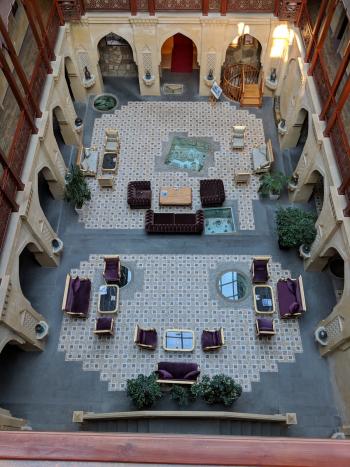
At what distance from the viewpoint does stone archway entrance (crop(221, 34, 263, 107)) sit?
1697cm

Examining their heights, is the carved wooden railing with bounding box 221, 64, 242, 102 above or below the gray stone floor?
above

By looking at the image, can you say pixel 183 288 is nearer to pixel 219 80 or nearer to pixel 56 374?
pixel 56 374

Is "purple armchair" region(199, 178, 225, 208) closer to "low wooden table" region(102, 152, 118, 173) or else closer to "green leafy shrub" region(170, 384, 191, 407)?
"low wooden table" region(102, 152, 118, 173)

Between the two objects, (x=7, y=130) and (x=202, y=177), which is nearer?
(x=7, y=130)

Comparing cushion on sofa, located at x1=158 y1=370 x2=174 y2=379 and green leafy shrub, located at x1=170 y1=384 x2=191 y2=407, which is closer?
green leafy shrub, located at x1=170 y1=384 x2=191 y2=407

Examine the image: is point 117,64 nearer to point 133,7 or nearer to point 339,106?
point 133,7

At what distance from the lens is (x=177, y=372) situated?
11.6 metres

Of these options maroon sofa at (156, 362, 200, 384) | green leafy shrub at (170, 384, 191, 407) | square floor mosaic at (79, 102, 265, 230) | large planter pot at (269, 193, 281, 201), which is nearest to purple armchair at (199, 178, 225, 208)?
square floor mosaic at (79, 102, 265, 230)

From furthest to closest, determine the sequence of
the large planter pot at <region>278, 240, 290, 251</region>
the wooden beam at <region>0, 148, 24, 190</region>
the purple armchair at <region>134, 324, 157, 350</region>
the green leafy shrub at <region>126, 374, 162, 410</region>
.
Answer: the large planter pot at <region>278, 240, 290, 251</region> → the purple armchair at <region>134, 324, 157, 350</region> → the green leafy shrub at <region>126, 374, 162, 410</region> → the wooden beam at <region>0, 148, 24, 190</region>

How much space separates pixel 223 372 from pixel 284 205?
6.20 metres

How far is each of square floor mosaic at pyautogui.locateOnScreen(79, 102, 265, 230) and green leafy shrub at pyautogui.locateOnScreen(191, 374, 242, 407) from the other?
530 centimetres

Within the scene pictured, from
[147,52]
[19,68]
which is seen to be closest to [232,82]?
[147,52]

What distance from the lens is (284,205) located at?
1478 cm

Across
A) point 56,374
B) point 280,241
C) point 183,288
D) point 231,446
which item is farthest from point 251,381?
point 231,446
